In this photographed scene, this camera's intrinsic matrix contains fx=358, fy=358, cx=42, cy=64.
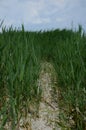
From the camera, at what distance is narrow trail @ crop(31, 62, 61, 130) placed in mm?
1906

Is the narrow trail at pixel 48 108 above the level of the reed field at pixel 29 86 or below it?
below

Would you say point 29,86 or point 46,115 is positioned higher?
point 29,86

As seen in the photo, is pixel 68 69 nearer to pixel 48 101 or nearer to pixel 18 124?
pixel 48 101

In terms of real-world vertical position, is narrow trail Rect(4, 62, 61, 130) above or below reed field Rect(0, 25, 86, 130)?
below

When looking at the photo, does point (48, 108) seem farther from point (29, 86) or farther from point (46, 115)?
point (29, 86)

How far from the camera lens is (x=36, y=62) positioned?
2264 millimetres

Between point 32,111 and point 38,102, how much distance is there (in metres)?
0.06

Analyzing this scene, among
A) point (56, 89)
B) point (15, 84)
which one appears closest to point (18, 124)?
point (15, 84)

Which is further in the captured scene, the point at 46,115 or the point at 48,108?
the point at 48,108

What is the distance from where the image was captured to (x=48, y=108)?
7.22ft

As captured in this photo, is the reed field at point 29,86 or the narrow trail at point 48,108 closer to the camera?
the reed field at point 29,86

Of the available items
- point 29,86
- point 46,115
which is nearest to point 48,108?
point 46,115

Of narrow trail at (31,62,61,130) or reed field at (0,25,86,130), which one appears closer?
reed field at (0,25,86,130)

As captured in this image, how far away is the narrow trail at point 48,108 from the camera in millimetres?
1906
